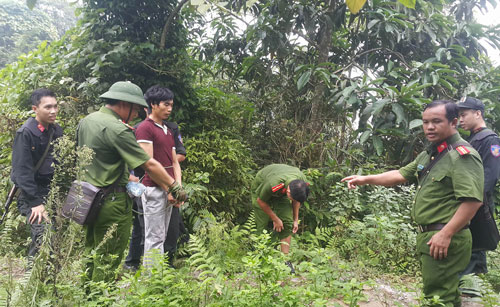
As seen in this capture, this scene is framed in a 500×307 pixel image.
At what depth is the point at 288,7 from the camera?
486 centimetres

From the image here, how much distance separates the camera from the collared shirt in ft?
10.8

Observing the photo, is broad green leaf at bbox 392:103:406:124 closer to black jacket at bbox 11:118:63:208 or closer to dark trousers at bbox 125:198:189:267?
dark trousers at bbox 125:198:189:267

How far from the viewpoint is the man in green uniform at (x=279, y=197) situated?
3.49 metres

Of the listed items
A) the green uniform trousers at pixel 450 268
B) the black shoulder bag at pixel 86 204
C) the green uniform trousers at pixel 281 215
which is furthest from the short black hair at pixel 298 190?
Answer: the black shoulder bag at pixel 86 204

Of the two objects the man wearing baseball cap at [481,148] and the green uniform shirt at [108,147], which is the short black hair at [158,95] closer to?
the green uniform shirt at [108,147]

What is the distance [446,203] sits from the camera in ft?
7.57

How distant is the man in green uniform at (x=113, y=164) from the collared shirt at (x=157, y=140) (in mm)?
470

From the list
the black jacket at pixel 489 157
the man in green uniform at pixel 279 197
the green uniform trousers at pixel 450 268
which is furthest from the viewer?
the man in green uniform at pixel 279 197

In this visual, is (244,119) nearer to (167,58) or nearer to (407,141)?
(167,58)

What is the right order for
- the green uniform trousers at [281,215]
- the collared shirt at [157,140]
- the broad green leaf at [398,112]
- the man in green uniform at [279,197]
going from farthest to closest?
1. the green uniform trousers at [281,215]
2. the broad green leaf at [398,112]
3. the man in green uniform at [279,197]
4. the collared shirt at [157,140]

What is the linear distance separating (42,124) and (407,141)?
4.33m

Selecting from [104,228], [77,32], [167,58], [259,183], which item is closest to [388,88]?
[259,183]

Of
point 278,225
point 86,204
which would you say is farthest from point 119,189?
point 278,225

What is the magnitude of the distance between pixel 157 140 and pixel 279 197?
1.55 metres
